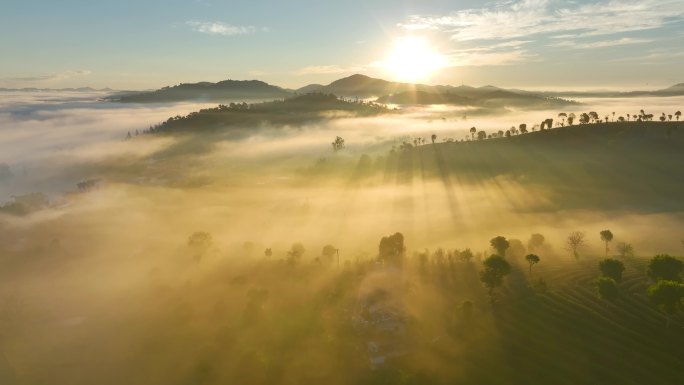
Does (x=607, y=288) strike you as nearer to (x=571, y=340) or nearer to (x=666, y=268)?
(x=666, y=268)

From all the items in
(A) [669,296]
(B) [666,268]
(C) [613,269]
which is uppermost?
(B) [666,268]

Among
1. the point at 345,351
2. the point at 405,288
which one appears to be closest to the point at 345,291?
the point at 405,288

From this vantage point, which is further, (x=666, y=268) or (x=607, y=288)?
(x=666, y=268)

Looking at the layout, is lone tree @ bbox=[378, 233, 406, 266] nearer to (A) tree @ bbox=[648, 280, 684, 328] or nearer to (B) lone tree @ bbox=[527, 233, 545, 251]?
(B) lone tree @ bbox=[527, 233, 545, 251]

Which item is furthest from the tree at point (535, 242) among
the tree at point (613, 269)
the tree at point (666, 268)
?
the tree at point (666, 268)

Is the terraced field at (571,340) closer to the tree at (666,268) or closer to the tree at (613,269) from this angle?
the tree at (613,269)

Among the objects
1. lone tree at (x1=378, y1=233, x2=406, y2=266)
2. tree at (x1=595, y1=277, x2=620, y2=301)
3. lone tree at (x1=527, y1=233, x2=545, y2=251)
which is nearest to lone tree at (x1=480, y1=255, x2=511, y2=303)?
tree at (x1=595, y1=277, x2=620, y2=301)

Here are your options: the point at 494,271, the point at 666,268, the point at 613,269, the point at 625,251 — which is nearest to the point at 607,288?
the point at 613,269

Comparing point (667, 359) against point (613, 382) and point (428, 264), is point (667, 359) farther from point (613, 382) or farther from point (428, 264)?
point (428, 264)
